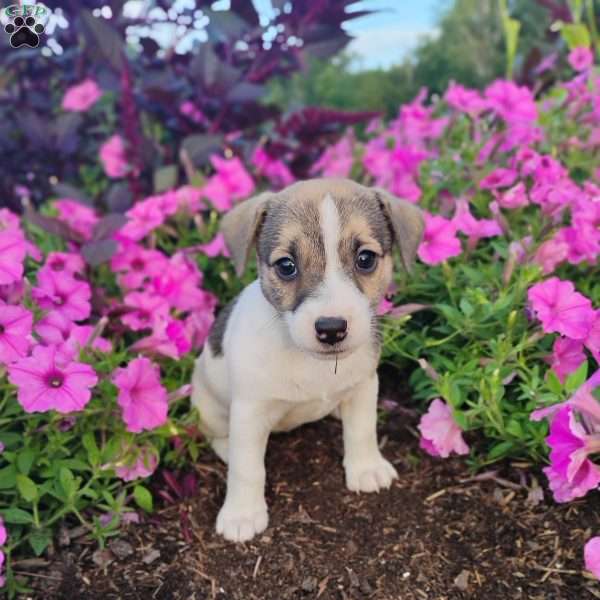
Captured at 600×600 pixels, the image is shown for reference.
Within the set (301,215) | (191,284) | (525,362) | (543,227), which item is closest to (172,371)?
(191,284)

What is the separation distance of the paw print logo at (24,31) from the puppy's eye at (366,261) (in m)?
2.84

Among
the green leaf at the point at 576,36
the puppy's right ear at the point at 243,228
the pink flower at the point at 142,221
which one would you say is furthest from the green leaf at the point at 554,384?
the green leaf at the point at 576,36

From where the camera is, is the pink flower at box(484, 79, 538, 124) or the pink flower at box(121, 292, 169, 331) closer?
the pink flower at box(121, 292, 169, 331)

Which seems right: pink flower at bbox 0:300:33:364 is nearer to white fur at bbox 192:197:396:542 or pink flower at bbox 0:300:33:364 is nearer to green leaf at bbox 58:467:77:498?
green leaf at bbox 58:467:77:498

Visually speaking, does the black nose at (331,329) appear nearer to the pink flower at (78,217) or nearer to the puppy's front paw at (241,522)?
the puppy's front paw at (241,522)

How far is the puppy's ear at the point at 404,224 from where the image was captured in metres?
2.76

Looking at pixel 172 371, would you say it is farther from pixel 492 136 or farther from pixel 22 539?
pixel 492 136

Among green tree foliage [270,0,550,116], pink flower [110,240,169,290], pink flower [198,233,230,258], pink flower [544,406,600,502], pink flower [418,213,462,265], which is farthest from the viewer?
green tree foliage [270,0,550,116]

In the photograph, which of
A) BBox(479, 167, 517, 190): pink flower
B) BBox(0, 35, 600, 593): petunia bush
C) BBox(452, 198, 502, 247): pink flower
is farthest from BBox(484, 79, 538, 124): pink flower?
BBox(452, 198, 502, 247): pink flower

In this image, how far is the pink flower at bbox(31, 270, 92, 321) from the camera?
309 centimetres

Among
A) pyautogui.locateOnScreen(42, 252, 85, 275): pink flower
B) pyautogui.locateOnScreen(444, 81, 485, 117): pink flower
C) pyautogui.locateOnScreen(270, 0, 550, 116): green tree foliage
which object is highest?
pyautogui.locateOnScreen(444, 81, 485, 117): pink flower

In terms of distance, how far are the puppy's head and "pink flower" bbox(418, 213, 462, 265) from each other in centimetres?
41

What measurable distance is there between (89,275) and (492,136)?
249 cm

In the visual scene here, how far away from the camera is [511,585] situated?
259 centimetres
